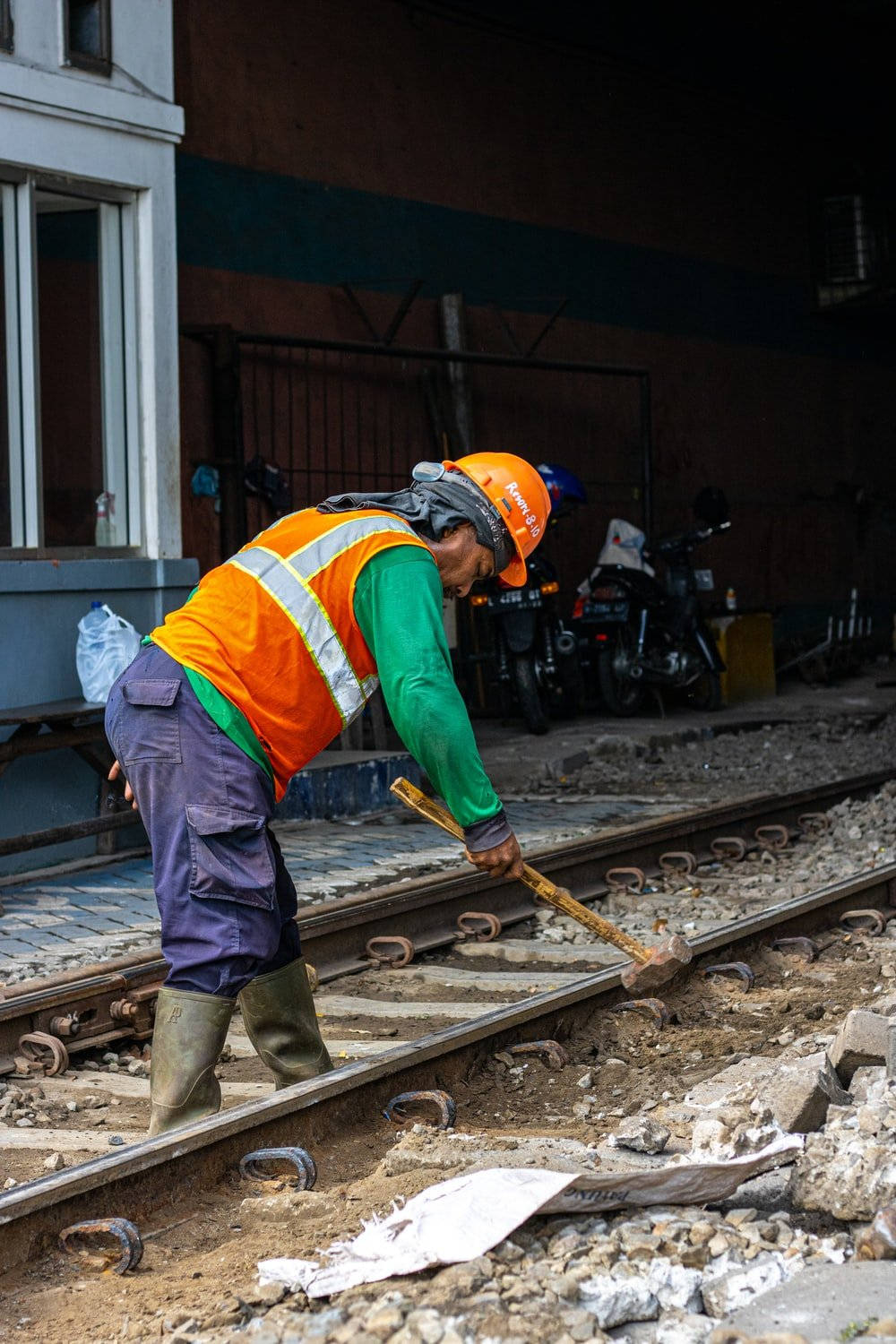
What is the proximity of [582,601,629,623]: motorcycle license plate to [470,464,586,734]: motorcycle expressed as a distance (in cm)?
48

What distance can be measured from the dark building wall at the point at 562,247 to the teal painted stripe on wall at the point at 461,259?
0.08 ft

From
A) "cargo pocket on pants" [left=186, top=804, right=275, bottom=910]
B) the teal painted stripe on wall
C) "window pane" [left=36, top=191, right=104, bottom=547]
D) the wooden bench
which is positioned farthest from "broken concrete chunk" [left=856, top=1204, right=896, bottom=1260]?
the teal painted stripe on wall

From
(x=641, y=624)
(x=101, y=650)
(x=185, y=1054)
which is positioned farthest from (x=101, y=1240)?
(x=641, y=624)

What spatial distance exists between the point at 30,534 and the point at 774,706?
8713 mm

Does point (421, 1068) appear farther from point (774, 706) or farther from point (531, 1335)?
point (774, 706)

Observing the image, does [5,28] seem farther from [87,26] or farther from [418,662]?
[418,662]

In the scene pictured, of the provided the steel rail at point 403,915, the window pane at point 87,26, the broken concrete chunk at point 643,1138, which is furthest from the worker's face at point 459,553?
the window pane at point 87,26

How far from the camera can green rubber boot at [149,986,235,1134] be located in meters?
3.82

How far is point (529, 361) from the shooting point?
13.6 metres

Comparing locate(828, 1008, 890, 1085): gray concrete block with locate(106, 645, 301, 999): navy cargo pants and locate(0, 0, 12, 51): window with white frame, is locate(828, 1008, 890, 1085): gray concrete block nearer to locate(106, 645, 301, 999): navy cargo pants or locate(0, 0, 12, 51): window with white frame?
locate(106, 645, 301, 999): navy cargo pants

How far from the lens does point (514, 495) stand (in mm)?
4008

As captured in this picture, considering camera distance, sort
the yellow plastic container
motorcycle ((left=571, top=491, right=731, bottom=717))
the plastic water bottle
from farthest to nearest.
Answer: the yellow plastic container, motorcycle ((left=571, top=491, right=731, bottom=717)), the plastic water bottle

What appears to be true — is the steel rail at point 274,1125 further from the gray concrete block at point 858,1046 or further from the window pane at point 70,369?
the window pane at point 70,369

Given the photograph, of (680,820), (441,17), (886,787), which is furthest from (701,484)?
(680,820)
